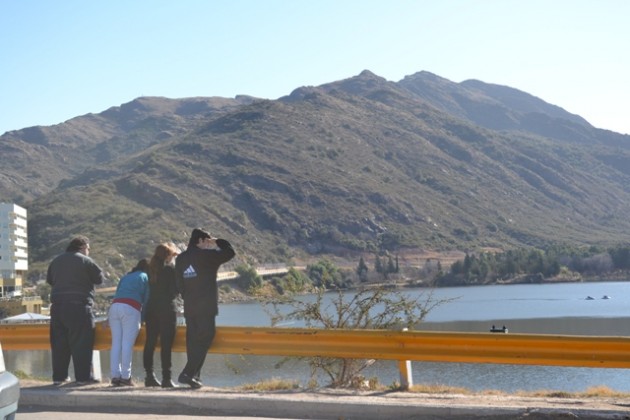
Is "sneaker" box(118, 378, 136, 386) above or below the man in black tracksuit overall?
below

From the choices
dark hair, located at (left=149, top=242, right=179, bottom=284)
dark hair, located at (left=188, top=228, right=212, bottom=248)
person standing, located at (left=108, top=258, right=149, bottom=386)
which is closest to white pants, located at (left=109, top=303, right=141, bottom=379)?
person standing, located at (left=108, top=258, right=149, bottom=386)

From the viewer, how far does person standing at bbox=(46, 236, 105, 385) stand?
9.78m

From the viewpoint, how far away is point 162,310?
985 centimetres

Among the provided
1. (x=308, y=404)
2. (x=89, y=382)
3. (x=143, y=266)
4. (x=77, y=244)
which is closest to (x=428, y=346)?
(x=308, y=404)

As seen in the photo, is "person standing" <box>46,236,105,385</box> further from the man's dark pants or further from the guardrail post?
the guardrail post

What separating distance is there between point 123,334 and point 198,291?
105 centimetres

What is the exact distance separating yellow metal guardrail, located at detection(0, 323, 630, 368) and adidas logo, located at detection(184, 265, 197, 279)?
2.37ft

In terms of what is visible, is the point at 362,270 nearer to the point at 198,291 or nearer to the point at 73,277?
the point at 73,277

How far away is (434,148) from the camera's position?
185875 mm

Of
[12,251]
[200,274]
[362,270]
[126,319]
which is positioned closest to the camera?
[200,274]

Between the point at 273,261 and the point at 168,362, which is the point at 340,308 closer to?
the point at 168,362

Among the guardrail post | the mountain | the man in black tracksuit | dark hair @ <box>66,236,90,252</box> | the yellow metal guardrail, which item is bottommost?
the guardrail post

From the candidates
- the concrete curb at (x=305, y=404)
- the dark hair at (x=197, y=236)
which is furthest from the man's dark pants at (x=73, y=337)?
the dark hair at (x=197, y=236)

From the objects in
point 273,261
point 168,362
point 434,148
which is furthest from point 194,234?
point 434,148
